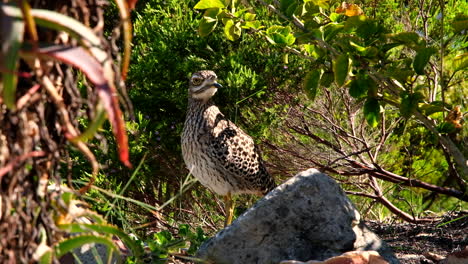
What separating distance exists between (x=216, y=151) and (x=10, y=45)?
14.0ft

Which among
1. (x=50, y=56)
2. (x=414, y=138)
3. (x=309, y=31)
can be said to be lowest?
(x=414, y=138)

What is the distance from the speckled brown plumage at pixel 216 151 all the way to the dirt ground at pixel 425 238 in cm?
108

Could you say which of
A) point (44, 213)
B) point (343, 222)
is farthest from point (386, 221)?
point (44, 213)

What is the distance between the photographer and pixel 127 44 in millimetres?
1408

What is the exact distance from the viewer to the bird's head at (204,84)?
17.1 ft

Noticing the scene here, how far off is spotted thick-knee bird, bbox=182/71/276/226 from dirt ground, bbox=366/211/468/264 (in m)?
1.07

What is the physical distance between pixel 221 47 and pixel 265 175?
111 centimetres

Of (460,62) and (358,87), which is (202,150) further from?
(460,62)

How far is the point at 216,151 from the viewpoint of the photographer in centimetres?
543

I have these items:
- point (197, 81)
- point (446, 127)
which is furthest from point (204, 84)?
point (446, 127)

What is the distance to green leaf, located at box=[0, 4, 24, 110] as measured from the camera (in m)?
1.18

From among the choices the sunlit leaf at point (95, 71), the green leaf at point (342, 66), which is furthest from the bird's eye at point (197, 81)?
the sunlit leaf at point (95, 71)

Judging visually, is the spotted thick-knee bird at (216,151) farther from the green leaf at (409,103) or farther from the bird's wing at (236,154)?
the green leaf at (409,103)

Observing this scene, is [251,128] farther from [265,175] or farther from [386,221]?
[386,221]
